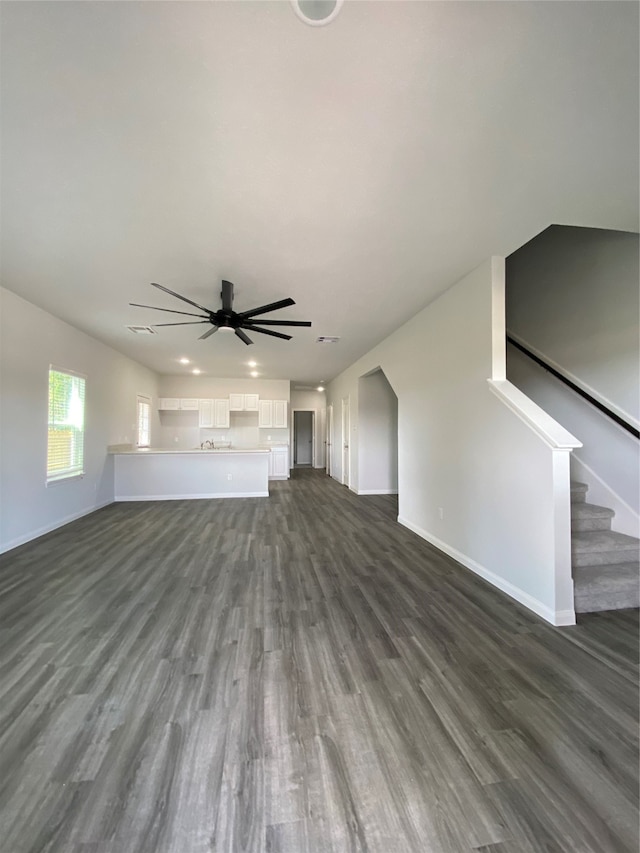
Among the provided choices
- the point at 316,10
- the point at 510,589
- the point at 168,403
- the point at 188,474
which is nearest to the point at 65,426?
the point at 188,474

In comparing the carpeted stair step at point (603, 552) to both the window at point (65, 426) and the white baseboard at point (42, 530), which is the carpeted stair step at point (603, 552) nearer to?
the white baseboard at point (42, 530)

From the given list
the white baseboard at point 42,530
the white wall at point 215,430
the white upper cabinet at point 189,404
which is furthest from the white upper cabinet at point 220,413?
the white baseboard at point 42,530

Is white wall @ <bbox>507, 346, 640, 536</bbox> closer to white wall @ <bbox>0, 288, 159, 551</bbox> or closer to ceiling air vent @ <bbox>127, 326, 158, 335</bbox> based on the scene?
ceiling air vent @ <bbox>127, 326, 158, 335</bbox>

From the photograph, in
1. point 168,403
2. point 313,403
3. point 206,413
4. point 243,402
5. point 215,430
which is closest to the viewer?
point 168,403

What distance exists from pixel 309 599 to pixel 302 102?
120 inches

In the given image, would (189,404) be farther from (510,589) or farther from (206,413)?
(510,589)

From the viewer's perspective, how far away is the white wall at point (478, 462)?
242 cm

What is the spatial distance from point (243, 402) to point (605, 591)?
790cm

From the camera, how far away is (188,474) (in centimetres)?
678

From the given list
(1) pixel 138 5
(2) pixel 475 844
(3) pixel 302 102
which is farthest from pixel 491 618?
(1) pixel 138 5

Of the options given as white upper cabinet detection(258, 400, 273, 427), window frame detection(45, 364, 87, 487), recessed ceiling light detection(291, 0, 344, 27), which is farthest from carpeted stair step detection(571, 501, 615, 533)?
white upper cabinet detection(258, 400, 273, 427)

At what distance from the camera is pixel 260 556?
3611 mm

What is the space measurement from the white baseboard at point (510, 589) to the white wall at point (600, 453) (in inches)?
50.7

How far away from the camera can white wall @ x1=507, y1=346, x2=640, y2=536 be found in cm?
301
